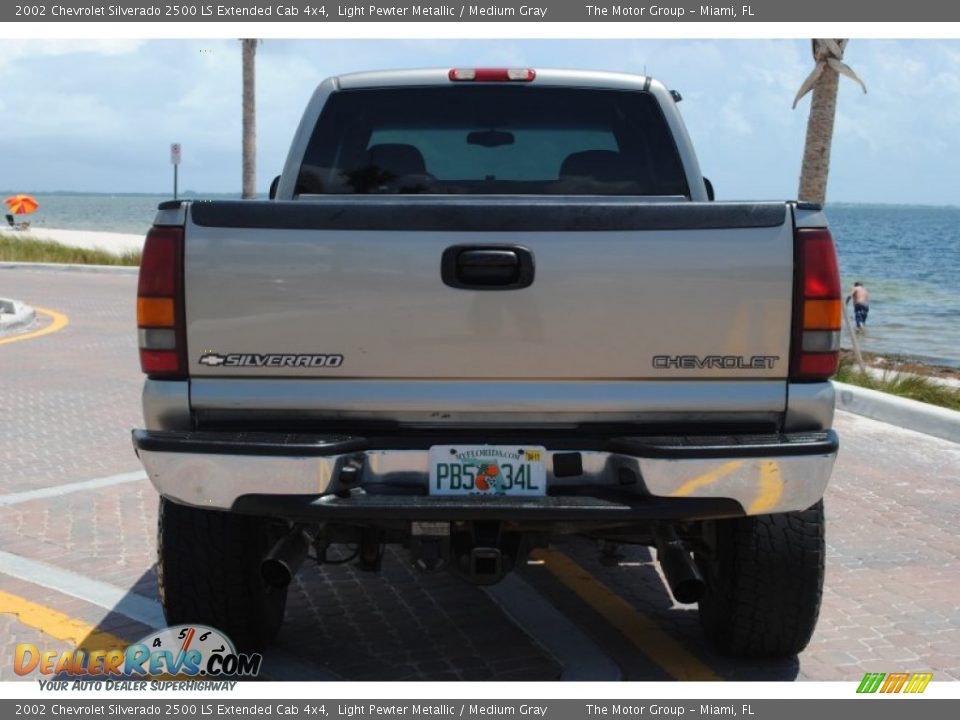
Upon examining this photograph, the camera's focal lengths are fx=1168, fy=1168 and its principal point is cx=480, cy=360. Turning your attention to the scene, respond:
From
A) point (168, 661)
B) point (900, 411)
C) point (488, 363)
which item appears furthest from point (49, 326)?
point (488, 363)

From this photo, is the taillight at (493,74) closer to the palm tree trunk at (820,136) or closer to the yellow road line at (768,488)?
the yellow road line at (768,488)

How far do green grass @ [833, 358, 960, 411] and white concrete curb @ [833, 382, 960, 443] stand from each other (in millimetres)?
612

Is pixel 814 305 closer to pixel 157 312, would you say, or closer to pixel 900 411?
pixel 157 312

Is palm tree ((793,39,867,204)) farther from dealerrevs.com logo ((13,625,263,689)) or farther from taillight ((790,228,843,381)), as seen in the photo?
dealerrevs.com logo ((13,625,263,689))

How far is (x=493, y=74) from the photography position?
5266mm

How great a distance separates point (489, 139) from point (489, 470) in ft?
7.28

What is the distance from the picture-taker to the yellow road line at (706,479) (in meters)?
3.58

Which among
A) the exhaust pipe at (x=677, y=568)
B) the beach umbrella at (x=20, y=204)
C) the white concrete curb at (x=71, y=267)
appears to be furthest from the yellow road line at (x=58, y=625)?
the beach umbrella at (x=20, y=204)

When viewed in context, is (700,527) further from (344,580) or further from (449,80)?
(449,80)

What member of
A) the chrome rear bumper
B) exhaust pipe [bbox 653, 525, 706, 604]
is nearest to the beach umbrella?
the chrome rear bumper

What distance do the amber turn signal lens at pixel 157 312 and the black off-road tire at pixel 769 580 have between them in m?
2.04

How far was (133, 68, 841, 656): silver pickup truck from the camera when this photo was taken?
3.60 metres
